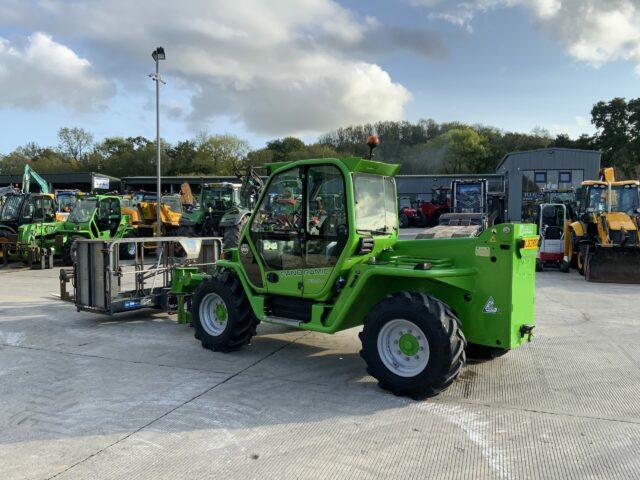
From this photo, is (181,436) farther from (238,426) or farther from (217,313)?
(217,313)

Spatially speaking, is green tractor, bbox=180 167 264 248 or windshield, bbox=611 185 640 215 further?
green tractor, bbox=180 167 264 248

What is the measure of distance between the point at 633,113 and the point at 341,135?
3414cm

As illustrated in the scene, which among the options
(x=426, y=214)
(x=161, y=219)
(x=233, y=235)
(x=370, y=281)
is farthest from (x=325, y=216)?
(x=426, y=214)

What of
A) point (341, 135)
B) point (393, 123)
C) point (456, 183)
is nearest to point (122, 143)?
point (341, 135)

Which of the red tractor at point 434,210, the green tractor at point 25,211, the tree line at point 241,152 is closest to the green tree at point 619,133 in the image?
the tree line at point 241,152

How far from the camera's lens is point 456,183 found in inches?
955

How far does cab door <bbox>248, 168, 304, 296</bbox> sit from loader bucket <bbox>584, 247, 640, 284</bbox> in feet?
31.2

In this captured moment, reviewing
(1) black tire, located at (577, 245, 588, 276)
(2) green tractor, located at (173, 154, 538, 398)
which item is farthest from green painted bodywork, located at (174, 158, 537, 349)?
(1) black tire, located at (577, 245, 588, 276)

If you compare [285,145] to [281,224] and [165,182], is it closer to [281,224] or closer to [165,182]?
[165,182]

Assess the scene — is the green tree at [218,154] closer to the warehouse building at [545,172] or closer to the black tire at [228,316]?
the warehouse building at [545,172]

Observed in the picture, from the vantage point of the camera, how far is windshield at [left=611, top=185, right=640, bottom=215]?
13938 mm

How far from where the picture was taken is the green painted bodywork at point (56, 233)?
580 inches

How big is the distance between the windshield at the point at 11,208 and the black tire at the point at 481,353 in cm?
1574

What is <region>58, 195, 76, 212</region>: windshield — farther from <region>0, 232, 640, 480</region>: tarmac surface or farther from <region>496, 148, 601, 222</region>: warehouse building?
<region>496, 148, 601, 222</region>: warehouse building
